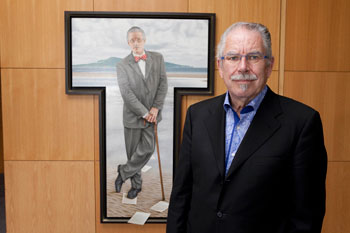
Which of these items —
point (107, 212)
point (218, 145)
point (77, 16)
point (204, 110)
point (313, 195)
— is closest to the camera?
point (313, 195)

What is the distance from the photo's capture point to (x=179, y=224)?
1.34 m

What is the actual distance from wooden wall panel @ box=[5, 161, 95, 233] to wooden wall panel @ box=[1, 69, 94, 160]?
96 mm

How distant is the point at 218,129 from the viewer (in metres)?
1.24

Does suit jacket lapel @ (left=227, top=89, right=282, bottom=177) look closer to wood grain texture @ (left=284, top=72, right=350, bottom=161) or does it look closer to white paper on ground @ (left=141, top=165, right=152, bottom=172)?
wood grain texture @ (left=284, top=72, right=350, bottom=161)

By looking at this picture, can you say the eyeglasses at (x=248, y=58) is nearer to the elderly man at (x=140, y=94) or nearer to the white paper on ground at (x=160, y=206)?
the elderly man at (x=140, y=94)

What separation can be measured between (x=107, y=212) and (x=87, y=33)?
140 cm

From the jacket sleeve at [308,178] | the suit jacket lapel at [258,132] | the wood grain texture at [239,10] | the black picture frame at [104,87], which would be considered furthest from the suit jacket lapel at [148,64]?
the jacket sleeve at [308,178]

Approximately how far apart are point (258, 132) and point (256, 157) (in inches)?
4.0

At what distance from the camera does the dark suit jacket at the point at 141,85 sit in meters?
2.12

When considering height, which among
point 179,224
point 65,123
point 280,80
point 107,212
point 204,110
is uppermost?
point 280,80

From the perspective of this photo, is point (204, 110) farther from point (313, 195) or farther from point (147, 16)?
point (147, 16)

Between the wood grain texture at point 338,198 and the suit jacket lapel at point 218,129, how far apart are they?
1.18m

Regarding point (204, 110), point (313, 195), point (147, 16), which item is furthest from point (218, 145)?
point (147, 16)

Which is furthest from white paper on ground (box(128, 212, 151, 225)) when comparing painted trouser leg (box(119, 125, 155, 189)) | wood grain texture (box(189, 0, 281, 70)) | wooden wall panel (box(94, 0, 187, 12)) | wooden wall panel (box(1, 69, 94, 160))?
wooden wall panel (box(94, 0, 187, 12))
